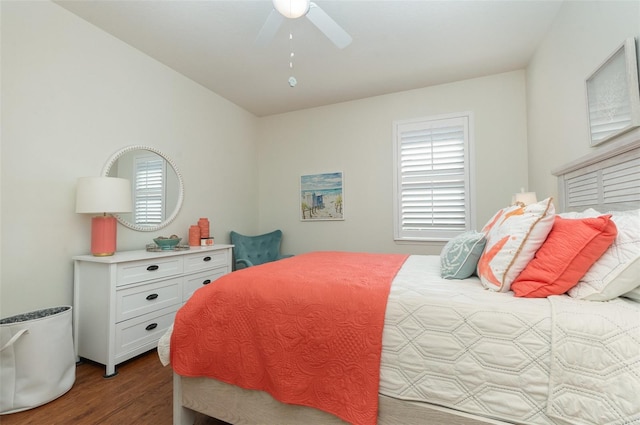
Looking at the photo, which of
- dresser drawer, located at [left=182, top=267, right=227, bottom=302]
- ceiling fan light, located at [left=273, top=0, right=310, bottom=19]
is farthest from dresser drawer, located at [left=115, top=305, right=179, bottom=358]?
ceiling fan light, located at [left=273, top=0, right=310, bottom=19]

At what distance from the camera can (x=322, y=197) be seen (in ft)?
12.6

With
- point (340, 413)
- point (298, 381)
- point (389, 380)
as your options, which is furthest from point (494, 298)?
point (298, 381)

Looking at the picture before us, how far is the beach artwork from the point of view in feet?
12.3

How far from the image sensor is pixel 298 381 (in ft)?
3.63

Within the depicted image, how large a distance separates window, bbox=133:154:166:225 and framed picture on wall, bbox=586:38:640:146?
11.2ft

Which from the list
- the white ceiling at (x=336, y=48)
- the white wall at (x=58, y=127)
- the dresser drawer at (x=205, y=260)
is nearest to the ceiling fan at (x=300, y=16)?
the white ceiling at (x=336, y=48)

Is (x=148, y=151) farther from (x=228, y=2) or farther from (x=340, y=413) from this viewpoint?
(x=340, y=413)

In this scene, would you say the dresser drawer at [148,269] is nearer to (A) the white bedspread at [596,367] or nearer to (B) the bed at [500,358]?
(B) the bed at [500,358]

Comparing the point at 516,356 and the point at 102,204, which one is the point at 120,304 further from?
the point at 516,356

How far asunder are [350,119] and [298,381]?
3284mm

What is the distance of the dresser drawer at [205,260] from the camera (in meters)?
2.52

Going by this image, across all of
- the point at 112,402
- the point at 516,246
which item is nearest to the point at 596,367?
the point at 516,246

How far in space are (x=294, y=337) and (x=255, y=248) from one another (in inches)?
103

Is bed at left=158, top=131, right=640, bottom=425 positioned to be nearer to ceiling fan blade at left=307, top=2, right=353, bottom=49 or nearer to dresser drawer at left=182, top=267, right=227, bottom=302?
dresser drawer at left=182, top=267, right=227, bottom=302
